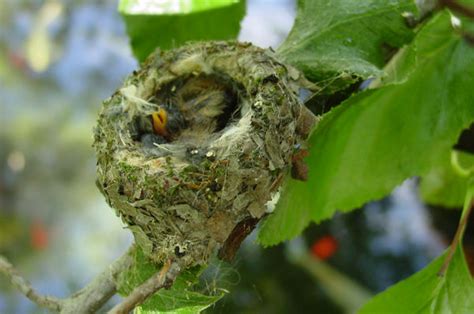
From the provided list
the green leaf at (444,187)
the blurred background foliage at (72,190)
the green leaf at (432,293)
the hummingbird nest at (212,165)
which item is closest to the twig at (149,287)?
the hummingbird nest at (212,165)

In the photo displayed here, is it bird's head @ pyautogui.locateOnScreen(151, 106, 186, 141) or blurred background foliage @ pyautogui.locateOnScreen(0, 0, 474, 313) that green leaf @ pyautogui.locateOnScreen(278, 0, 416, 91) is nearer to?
bird's head @ pyautogui.locateOnScreen(151, 106, 186, 141)

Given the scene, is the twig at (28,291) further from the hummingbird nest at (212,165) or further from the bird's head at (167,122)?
the bird's head at (167,122)

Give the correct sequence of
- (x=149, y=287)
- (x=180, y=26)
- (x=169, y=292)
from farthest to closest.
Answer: (x=180, y=26) < (x=169, y=292) < (x=149, y=287)

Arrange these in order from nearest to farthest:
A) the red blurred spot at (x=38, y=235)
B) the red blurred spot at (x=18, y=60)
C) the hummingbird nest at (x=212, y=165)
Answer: the hummingbird nest at (x=212, y=165)
the red blurred spot at (x=38, y=235)
the red blurred spot at (x=18, y=60)

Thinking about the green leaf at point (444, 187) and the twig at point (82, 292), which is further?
the green leaf at point (444, 187)

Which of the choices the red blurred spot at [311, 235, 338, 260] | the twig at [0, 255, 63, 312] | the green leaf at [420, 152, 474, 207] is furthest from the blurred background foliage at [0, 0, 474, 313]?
the twig at [0, 255, 63, 312]

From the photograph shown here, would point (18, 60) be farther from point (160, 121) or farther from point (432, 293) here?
point (432, 293)

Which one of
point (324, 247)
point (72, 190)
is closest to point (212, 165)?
point (324, 247)
